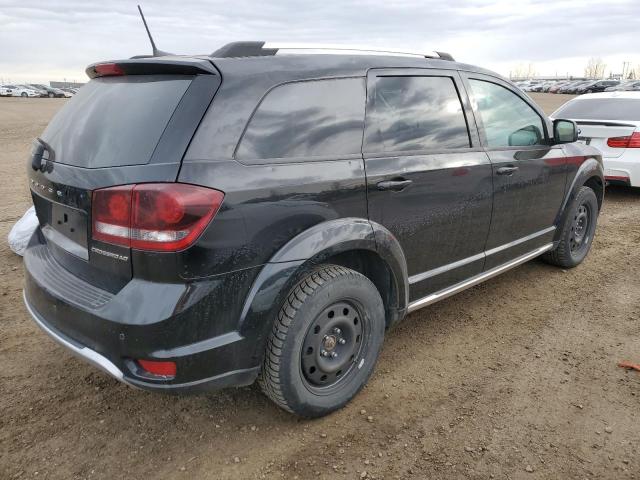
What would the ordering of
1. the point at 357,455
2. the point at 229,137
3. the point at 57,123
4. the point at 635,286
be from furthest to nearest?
1. the point at 635,286
2. the point at 57,123
3. the point at 357,455
4. the point at 229,137

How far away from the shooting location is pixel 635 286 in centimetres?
446

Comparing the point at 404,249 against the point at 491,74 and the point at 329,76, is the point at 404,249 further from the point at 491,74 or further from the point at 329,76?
the point at 491,74

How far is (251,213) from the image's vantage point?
2188mm

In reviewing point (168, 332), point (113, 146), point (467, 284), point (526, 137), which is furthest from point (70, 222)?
point (526, 137)

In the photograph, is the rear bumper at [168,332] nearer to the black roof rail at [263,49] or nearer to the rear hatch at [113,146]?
the rear hatch at [113,146]

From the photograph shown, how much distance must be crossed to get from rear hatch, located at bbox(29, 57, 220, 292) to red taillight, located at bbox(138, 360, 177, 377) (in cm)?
35

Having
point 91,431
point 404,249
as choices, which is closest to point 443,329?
point 404,249

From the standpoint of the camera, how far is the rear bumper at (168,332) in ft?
6.82

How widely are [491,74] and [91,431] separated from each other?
3371 millimetres

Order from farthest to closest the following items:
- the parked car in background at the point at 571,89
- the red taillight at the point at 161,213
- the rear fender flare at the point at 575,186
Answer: the parked car in background at the point at 571,89 → the rear fender flare at the point at 575,186 → the red taillight at the point at 161,213

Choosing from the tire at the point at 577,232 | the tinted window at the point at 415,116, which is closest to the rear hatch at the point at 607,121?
the tire at the point at 577,232

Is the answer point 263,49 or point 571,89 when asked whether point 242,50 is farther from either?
point 571,89

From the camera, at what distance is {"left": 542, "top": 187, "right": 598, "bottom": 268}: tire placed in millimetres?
4520

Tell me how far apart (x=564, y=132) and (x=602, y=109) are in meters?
4.28
